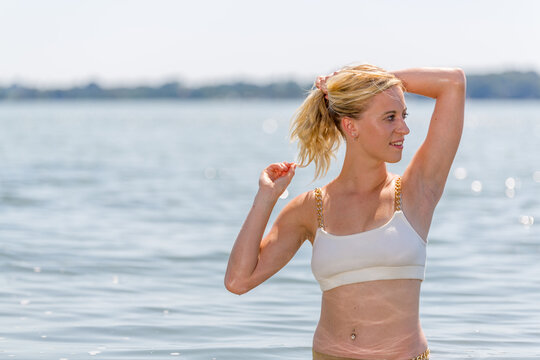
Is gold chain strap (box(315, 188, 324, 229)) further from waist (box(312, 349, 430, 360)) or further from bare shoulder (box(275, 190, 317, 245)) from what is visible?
waist (box(312, 349, 430, 360))

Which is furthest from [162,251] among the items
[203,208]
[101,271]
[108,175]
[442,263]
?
[108,175]

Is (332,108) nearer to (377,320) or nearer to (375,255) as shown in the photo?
(375,255)

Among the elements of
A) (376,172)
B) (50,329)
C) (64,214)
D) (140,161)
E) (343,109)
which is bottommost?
(140,161)

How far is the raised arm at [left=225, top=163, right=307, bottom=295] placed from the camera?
489 cm

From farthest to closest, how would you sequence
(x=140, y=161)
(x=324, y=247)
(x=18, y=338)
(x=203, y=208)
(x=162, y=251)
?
(x=140, y=161) < (x=203, y=208) < (x=162, y=251) < (x=18, y=338) < (x=324, y=247)

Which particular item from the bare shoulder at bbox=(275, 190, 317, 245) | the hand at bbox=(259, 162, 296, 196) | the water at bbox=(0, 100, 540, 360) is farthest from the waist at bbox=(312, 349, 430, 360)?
the water at bbox=(0, 100, 540, 360)

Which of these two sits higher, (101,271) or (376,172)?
(376,172)

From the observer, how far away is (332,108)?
16.0 feet

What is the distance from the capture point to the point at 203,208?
70.3 feet

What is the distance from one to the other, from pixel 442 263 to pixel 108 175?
20.3 m

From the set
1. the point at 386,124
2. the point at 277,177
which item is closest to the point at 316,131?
the point at 277,177

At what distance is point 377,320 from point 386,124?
37.6 inches

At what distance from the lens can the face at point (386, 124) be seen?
4.70m

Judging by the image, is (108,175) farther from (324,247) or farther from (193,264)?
(324,247)
